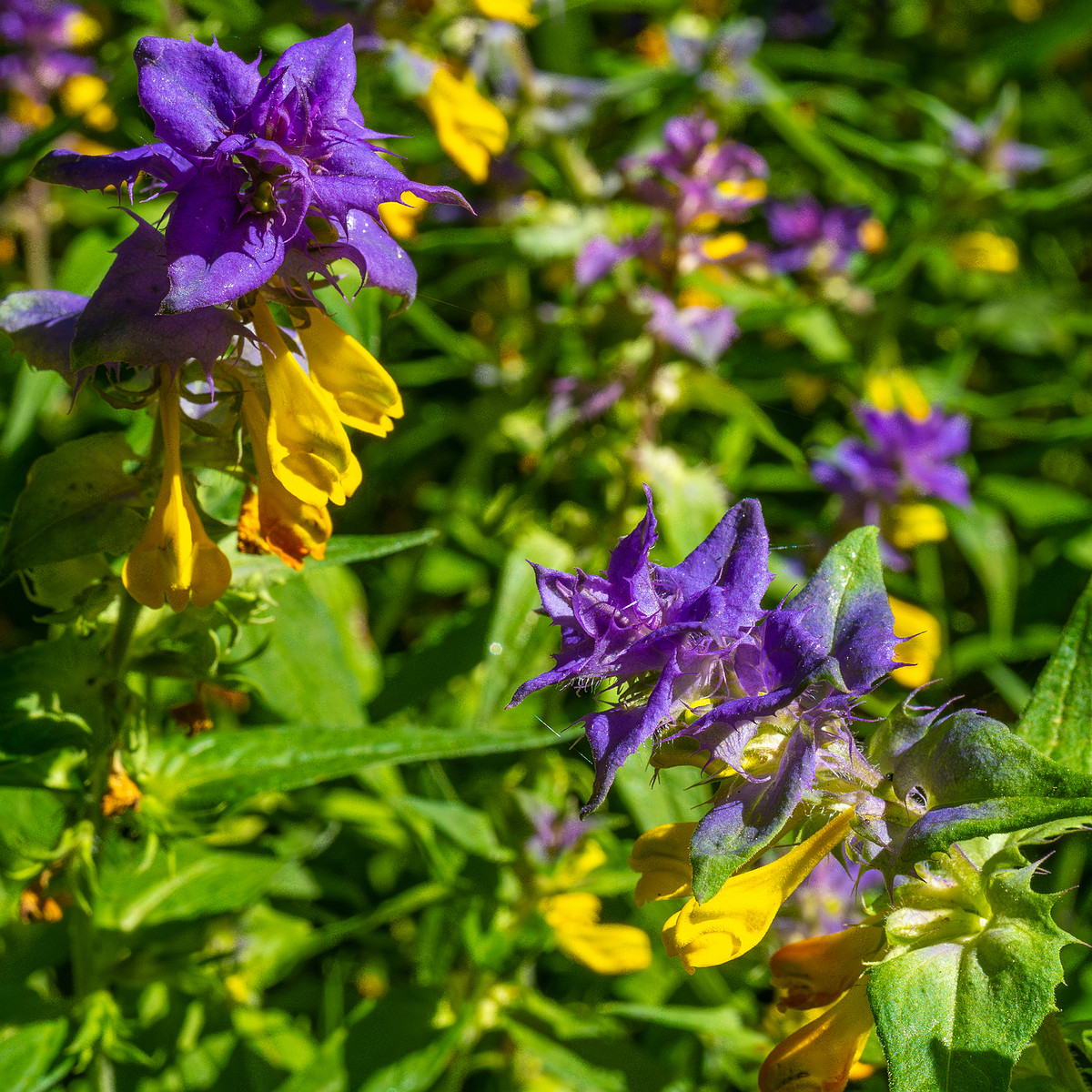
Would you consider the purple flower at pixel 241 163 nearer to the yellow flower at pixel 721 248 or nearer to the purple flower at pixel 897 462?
the yellow flower at pixel 721 248

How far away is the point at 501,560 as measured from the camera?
232 centimetres

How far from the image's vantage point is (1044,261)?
3.59 m

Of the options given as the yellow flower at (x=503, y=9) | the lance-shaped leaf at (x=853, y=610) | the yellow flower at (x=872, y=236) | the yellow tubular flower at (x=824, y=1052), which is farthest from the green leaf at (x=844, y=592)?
the yellow flower at (x=872, y=236)

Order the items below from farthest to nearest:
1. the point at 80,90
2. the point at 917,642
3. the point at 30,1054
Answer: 1. the point at 80,90
2. the point at 917,642
3. the point at 30,1054

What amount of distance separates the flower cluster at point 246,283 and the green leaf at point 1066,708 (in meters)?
0.69

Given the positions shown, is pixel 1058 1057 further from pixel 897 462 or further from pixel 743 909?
pixel 897 462

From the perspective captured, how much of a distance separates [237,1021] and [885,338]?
2.36 metres

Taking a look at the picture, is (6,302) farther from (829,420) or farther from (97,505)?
(829,420)

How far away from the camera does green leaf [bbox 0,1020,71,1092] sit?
4.09 ft

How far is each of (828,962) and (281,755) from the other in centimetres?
60

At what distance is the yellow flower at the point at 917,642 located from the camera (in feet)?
6.41

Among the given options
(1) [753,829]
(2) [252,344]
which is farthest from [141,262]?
(1) [753,829]

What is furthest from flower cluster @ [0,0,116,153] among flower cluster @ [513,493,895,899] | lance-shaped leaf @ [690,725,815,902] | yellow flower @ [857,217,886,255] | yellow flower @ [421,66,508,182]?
lance-shaped leaf @ [690,725,815,902]

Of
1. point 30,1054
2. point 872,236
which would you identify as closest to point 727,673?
point 30,1054
